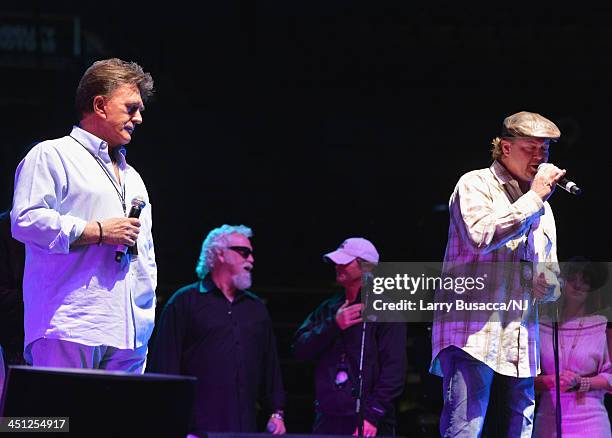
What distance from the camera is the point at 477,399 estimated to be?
382cm

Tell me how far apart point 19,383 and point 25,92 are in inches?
226

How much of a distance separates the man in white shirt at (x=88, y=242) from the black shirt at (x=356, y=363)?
2558mm

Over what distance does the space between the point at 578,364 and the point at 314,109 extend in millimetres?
3745

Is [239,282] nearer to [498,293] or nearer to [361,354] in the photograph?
[361,354]

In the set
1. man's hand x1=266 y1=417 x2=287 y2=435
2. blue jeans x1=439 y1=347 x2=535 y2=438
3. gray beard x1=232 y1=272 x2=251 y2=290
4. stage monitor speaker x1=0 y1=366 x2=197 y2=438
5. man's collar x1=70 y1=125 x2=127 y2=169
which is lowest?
man's hand x1=266 y1=417 x2=287 y2=435

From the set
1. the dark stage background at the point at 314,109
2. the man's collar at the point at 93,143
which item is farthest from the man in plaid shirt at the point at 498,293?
the dark stage background at the point at 314,109

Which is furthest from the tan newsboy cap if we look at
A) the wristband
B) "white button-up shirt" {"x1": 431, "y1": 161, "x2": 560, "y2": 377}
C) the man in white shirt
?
the wristband

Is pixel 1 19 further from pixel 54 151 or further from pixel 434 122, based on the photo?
pixel 54 151

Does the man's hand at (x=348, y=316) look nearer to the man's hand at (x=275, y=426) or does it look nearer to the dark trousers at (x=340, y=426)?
the dark trousers at (x=340, y=426)

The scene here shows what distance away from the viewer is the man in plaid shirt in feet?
12.5

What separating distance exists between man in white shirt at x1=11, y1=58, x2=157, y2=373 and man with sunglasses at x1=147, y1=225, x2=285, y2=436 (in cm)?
240

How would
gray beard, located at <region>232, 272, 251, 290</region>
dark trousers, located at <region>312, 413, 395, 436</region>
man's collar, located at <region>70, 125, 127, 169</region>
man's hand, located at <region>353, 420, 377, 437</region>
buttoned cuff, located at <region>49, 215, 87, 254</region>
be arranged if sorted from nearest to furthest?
buttoned cuff, located at <region>49, 215, 87, 254</region> < man's collar, located at <region>70, 125, 127, 169</region> < man's hand, located at <region>353, 420, 377, 437</region> < dark trousers, located at <region>312, 413, 395, 436</region> < gray beard, located at <region>232, 272, 251, 290</region>

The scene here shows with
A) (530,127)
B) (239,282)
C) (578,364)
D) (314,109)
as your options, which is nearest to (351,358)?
(239,282)

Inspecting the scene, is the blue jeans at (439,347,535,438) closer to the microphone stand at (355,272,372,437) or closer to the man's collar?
the microphone stand at (355,272,372,437)
